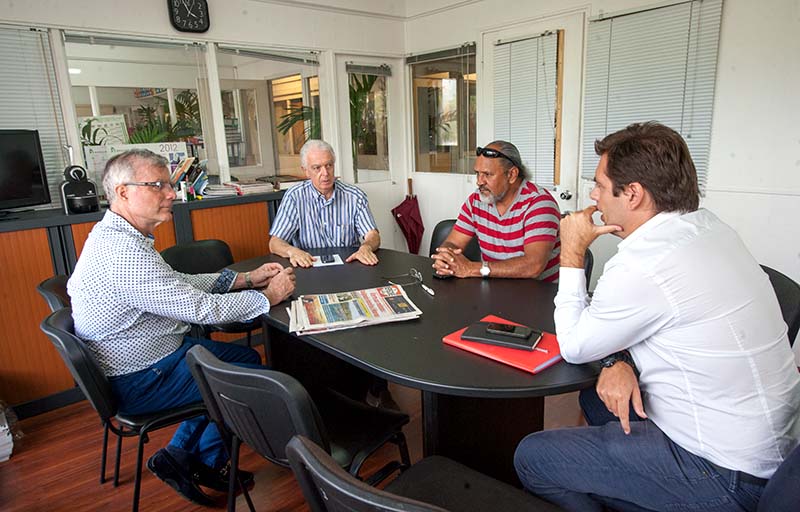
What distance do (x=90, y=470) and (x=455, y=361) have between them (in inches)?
80.7

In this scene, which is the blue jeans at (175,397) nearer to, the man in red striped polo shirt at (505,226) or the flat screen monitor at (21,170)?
the man in red striped polo shirt at (505,226)

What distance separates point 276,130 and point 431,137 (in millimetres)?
1452

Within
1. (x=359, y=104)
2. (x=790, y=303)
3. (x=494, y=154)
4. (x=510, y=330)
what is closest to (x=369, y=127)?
(x=359, y=104)

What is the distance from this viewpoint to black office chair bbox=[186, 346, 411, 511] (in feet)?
4.29

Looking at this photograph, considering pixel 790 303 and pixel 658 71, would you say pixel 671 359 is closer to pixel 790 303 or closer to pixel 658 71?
pixel 790 303

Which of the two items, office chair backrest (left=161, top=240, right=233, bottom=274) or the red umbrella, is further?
the red umbrella

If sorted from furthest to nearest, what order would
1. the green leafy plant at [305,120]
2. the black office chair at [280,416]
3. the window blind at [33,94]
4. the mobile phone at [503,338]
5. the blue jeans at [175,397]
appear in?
the green leafy plant at [305,120]
the window blind at [33,94]
the blue jeans at [175,397]
the mobile phone at [503,338]
the black office chair at [280,416]

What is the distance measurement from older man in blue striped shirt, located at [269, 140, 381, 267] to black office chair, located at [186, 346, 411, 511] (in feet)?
Result: 4.34

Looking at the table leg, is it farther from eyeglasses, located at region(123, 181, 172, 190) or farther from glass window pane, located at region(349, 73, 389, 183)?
glass window pane, located at region(349, 73, 389, 183)

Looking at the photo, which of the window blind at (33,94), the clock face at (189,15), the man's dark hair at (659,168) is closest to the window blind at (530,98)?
the clock face at (189,15)

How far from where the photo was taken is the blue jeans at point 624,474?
122cm

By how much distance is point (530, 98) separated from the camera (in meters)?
4.10

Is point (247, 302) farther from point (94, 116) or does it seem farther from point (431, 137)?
point (431, 137)

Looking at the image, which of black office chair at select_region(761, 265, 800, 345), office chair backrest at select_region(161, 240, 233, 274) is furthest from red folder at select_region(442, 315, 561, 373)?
office chair backrest at select_region(161, 240, 233, 274)
